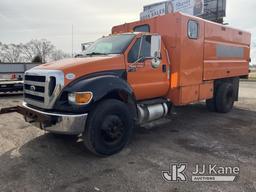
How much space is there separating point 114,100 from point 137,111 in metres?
0.78

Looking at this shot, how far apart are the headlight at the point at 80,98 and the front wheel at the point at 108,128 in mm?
265

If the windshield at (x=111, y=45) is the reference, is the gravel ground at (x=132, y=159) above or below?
below

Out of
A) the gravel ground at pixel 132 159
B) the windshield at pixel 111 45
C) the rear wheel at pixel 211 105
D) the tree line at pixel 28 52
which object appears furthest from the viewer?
the tree line at pixel 28 52

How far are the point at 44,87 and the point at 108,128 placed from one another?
4.30 ft

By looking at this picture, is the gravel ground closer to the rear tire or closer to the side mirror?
the rear tire

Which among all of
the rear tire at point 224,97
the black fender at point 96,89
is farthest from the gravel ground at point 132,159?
the rear tire at point 224,97

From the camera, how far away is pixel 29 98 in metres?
4.79

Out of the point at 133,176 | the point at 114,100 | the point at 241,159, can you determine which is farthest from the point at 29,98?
the point at 241,159

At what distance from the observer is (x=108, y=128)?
4.45 meters

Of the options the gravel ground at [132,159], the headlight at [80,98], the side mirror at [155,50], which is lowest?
the gravel ground at [132,159]

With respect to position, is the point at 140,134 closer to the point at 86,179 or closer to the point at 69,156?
the point at 69,156

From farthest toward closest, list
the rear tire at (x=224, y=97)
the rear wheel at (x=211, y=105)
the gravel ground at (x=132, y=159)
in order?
the rear wheel at (x=211, y=105) < the rear tire at (x=224, y=97) < the gravel ground at (x=132, y=159)

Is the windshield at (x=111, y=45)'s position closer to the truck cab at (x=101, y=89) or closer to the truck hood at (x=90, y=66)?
the truck cab at (x=101, y=89)

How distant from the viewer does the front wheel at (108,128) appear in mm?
4223
